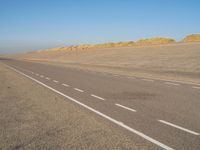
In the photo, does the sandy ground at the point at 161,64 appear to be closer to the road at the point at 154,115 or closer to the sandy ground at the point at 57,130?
the road at the point at 154,115

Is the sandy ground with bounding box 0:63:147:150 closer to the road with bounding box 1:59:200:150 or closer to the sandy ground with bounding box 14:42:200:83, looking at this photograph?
the road with bounding box 1:59:200:150

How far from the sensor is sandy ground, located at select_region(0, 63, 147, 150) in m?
5.59

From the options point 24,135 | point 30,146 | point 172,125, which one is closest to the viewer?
point 30,146

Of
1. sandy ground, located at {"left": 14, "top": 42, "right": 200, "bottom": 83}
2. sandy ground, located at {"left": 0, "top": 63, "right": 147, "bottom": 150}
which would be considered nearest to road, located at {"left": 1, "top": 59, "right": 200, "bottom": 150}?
sandy ground, located at {"left": 0, "top": 63, "right": 147, "bottom": 150}

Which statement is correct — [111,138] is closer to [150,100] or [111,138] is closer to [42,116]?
[42,116]

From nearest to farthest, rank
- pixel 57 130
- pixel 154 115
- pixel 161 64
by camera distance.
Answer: pixel 57 130 → pixel 154 115 → pixel 161 64

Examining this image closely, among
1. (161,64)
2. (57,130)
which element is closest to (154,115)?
(57,130)

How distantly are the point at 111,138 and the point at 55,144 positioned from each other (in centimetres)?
120

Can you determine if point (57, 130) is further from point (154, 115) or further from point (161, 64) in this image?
point (161, 64)

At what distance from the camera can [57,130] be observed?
6.68 meters

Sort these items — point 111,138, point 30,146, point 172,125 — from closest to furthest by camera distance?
1. point 30,146
2. point 111,138
3. point 172,125

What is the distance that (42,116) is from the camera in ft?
27.3

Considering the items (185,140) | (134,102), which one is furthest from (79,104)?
(185,140)

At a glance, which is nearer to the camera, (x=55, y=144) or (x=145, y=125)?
(x=55, y=144)
